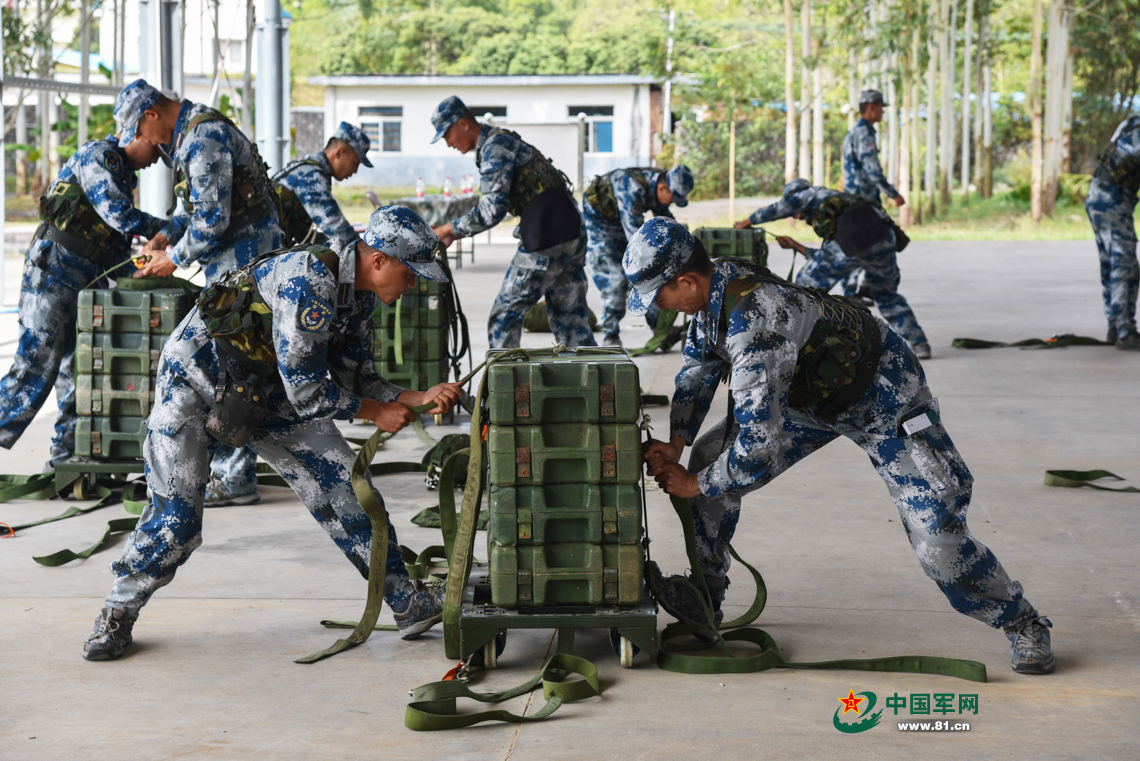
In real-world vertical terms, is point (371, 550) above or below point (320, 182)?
below

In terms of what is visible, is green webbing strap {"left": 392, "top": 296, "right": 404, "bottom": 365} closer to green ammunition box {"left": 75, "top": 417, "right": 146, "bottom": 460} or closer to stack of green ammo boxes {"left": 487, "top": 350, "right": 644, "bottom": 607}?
green ammunition box {"left": 75, "top": 417, "right": 146, "bottom": 460}

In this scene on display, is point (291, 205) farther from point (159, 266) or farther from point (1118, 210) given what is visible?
point (1118, 210)

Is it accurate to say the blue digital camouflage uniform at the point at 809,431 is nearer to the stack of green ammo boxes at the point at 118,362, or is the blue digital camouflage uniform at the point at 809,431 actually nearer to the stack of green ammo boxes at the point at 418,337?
the stack of green ammo boxes at the point at 118,362

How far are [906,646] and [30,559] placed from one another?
3.51m

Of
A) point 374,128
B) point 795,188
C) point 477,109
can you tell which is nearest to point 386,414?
point 795,188

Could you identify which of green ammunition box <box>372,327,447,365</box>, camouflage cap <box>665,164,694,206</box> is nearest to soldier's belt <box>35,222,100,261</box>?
green ammunition box <box>372,327,447,365</box>

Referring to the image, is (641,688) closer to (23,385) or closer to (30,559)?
(30,559)

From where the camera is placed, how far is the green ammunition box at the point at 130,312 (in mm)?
5891

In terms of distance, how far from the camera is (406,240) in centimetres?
364

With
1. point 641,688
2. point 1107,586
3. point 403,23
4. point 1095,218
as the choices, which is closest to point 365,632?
point 641,688

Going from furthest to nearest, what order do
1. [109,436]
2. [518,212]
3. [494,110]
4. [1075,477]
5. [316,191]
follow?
[494,110]
[518,212]
[316,191]
[1075,477]
[109,436]

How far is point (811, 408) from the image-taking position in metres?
3.81

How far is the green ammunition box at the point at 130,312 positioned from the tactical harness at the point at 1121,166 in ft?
24.1

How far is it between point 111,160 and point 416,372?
8.25ft
